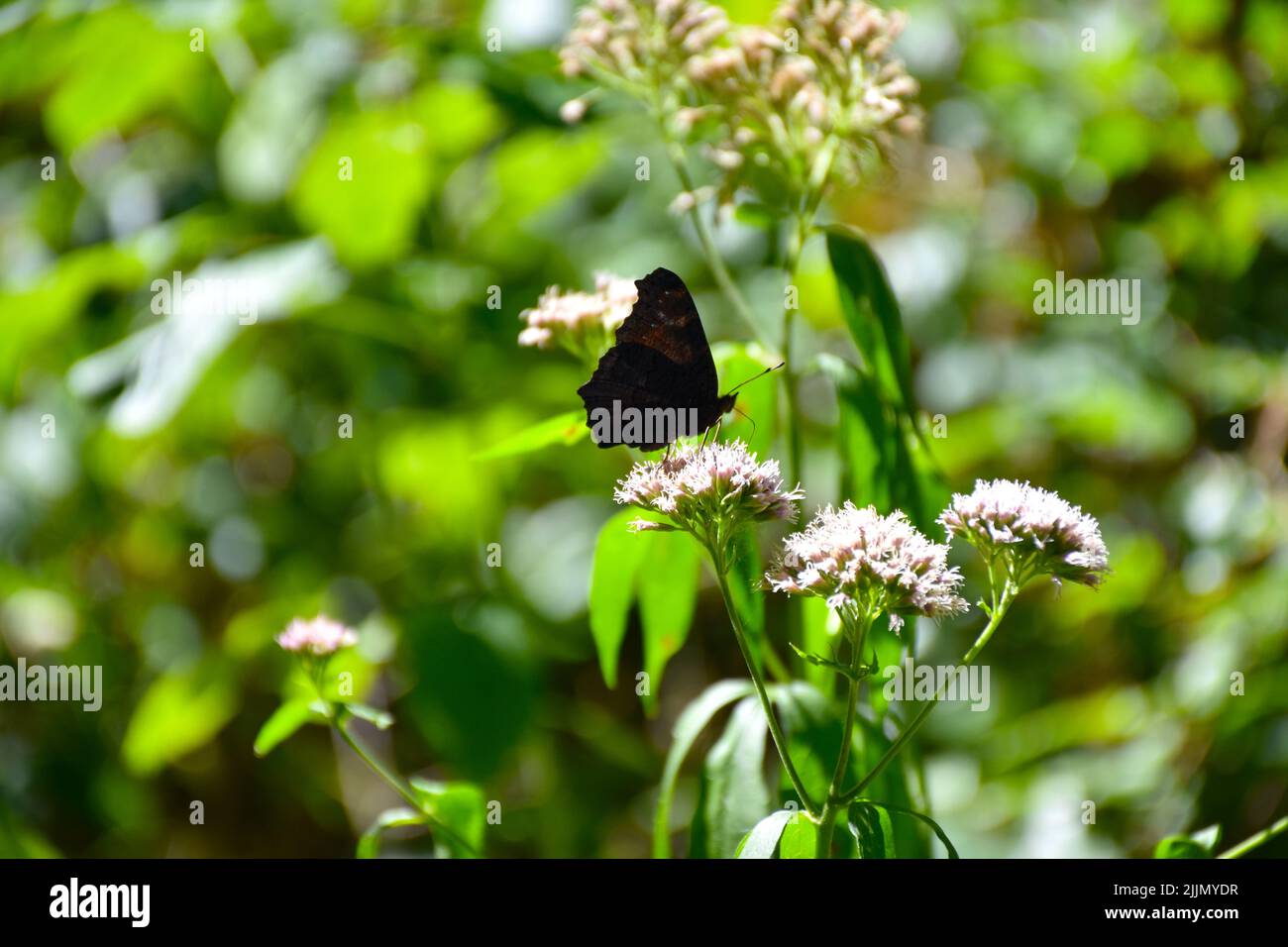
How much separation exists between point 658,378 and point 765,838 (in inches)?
18.8

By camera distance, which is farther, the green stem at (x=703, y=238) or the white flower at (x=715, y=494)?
the green stem at (x=703, y=238)

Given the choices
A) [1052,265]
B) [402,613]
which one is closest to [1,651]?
[402,613]

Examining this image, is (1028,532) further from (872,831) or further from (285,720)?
(285,720)

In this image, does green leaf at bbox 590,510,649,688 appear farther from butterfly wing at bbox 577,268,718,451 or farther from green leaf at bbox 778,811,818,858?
green leaf at bbox 778,811,818,858

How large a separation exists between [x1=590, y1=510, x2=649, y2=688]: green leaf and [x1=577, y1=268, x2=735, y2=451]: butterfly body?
107 mm

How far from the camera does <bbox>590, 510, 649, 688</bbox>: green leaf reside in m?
1.25

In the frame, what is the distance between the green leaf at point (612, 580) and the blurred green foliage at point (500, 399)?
0.82 metres

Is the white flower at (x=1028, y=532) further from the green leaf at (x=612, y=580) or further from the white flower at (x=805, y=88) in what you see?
the white flower at (x=805, y=88)

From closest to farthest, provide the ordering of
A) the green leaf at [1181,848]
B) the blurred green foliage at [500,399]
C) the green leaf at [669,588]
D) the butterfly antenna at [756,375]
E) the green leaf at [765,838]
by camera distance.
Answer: the green leaf at [765,838], the green leaf at [1181,848], the butterfly antenna at [756,375], the green leaf at [669,588], the blurred green foliage at [500,399]

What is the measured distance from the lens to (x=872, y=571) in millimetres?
1000

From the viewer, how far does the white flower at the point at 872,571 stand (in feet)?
3.27

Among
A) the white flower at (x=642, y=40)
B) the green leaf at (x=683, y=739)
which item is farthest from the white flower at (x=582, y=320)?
the green leaf at (x=683, y=739)

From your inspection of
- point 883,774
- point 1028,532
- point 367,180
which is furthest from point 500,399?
point 1028,532

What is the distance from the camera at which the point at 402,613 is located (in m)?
2.38
